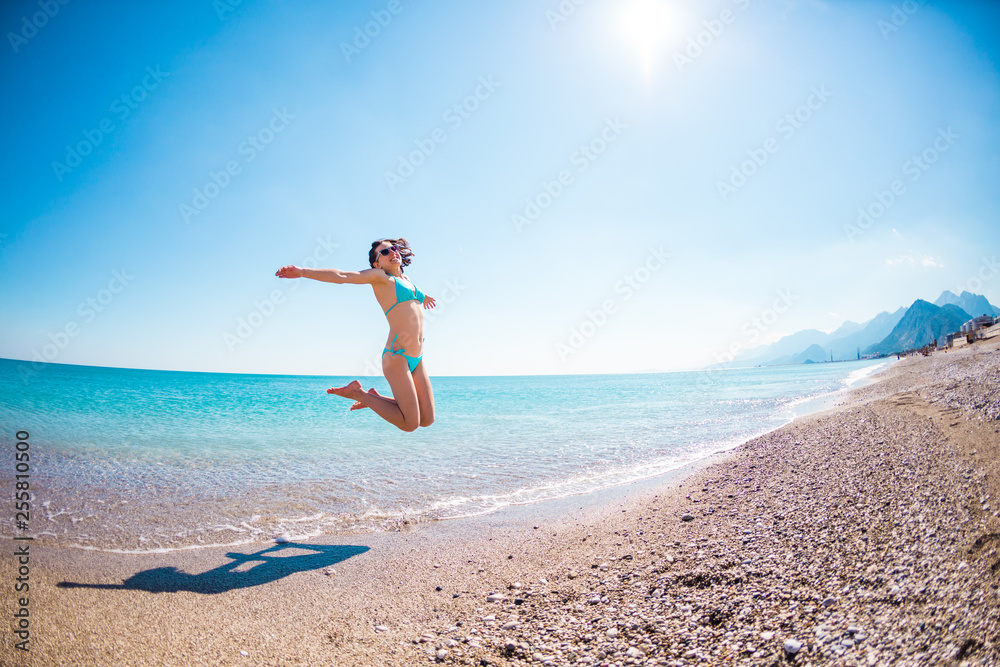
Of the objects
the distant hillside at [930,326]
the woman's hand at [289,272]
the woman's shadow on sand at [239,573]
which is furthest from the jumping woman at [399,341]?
the distant hillside at [930,326]

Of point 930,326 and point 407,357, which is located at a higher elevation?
point 930,326

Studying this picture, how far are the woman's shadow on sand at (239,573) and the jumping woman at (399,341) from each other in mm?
2271

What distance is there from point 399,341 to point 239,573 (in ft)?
11.4

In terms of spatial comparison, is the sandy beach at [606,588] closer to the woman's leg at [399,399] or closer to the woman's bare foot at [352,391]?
the woman's leg at [399,399]

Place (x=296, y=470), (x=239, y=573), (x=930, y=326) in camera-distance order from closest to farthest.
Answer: (x=239, y=573)
(x=296, y=470)
(x=930, y=326)

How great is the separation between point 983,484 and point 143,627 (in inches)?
333

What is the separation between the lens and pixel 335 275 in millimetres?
3805

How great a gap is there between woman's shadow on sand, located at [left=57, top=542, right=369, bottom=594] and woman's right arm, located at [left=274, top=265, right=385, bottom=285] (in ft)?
Answer: 12.0

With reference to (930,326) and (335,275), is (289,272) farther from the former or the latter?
(930,326)

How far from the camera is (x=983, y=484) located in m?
4.32

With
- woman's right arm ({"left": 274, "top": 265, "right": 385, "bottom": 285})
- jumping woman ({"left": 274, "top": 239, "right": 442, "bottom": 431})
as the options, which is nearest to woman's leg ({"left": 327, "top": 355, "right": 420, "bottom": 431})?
jumping woman ({"left": 274, "top": 239, "right": 442, "bottom": 431})

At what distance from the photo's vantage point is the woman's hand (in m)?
3.47

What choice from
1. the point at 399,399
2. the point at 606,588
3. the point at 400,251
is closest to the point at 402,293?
the point at 400,251

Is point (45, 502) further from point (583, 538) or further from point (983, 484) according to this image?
point (983, 484)
